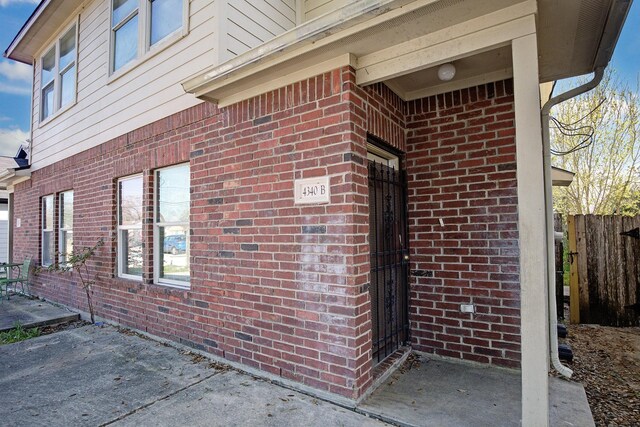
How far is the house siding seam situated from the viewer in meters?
2.79

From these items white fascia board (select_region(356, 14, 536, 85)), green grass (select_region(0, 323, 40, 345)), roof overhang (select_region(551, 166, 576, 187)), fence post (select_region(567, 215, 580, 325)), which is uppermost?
white fascia board (select_region(356, 14, 536, 85))

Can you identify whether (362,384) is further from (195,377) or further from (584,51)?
(584,51)

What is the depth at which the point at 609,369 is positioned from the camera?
11.8 ft

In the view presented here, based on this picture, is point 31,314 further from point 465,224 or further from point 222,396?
point 465,224

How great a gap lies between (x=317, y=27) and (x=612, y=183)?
9.99m

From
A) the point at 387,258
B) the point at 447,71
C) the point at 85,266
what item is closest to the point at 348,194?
the point at 387,258

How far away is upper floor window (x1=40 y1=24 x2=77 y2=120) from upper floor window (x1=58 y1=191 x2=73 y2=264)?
1.88 m

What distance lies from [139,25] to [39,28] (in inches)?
169

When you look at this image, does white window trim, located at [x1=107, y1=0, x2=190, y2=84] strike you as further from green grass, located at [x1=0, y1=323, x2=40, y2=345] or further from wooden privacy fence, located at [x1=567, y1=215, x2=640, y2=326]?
wooden privacy fence, located at [x1=567, y1=215, x2=640, y2=326]

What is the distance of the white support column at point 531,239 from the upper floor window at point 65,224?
A: 24.4ft

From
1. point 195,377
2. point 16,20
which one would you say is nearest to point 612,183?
point 195,377

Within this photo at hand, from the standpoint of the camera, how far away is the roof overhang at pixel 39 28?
662cm

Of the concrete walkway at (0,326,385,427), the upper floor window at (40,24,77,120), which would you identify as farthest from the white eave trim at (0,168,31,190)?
the concrete walkway at (0,326,385,427)

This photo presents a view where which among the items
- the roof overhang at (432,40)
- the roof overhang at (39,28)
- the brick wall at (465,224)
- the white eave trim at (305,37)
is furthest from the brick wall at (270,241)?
the roof overhang at (39,28)
